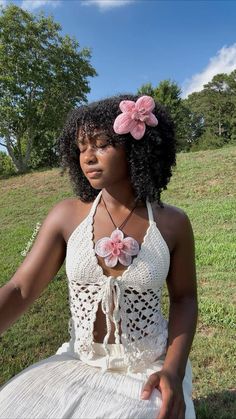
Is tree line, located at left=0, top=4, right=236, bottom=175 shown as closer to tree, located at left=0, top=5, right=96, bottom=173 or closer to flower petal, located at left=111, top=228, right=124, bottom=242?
tree, located at left=0, top=5, right=96, bottom=173

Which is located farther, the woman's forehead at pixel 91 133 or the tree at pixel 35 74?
the tree at pixel 35 74

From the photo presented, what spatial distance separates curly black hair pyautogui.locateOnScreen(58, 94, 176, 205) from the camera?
1.53 metres

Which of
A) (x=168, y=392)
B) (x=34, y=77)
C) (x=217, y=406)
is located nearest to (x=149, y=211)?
(x=168, y=392)

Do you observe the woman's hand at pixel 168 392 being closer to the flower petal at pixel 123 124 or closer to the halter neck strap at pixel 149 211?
the halter neck strap at pixel 149 211

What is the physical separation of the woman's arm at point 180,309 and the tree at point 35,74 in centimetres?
1963

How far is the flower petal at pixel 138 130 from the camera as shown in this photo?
4.88 ft

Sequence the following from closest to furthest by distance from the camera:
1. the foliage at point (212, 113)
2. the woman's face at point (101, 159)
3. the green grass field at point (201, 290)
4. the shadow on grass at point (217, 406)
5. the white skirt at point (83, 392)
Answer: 1. the white skirt at point (83, 392)
2. the woman's face at point (101, 159)
3. the shadow on grass at point (217, 406)
4. the green grass field at point (201, 290)
5. the foliage at point (212, 113)

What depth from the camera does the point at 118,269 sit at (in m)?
1.47

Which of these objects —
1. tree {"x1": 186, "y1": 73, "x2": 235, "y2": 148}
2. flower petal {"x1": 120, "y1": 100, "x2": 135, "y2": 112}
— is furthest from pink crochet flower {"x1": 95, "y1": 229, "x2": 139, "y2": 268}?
tree {"x1": 186, "y1": 73, "x2": 235, "y2": 148}

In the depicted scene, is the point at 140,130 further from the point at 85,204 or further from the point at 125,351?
the point at 125,351

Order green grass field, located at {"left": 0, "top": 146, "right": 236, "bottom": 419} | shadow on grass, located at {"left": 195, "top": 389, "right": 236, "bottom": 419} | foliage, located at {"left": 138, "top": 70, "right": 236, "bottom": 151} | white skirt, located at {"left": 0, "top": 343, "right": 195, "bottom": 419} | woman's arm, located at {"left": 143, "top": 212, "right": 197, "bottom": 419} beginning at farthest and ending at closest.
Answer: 1. foliage, located at {"left": 138, "top": 70, "right": 236, "bottom": 151}
2. green grass field, located at {"left": 0, "top": 146, "right": 236, "bottom": 419}
3. shadow on grass, located at {"left": 195, "top": 389, "right": 236, "bottom": 419}
4. woman's arm, located at {"left": 143, "top": 212, "right": 197, "bottom": 419}
5. white skirt, located at {"left": 0, "top": 343, "right": 195, "bottom": 419}

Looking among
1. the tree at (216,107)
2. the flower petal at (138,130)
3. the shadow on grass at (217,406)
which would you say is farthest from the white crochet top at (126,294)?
the tree at (216,107)

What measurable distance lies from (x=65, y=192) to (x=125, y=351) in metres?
9.65

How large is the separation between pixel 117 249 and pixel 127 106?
1.49ft
